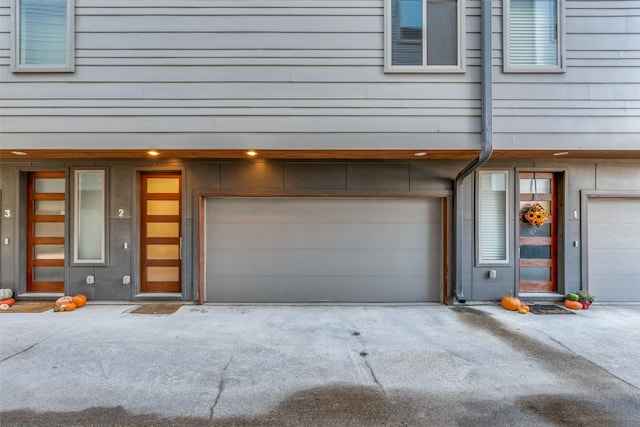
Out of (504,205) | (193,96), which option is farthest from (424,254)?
(193,96)

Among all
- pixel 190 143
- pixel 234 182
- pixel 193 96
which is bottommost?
pixel 234 182

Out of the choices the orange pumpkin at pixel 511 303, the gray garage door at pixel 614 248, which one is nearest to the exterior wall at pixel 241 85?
the orange pumpkin at pixel 511 303

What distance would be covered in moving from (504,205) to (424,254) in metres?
1.51

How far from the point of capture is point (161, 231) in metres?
4.84

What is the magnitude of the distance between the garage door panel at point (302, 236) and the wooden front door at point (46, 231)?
97.3 inches

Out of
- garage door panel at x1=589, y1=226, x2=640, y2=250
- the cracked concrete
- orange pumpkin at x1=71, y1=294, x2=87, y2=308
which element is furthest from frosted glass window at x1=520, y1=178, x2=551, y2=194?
orange pumpkin at x1=71, y1=294, x2=87, y2=308

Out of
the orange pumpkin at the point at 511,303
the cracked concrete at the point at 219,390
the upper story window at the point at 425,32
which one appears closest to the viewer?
the cracked concrete at the point at 219,390

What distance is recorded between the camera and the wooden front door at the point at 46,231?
479 cm

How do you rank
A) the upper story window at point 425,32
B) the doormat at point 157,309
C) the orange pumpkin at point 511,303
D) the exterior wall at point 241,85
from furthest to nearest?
1. the orange pumpkin at point 511,303
2. the doormat at point 157,309
3. the upper story window at point 425,32
4. the exterior wall at point 241,85

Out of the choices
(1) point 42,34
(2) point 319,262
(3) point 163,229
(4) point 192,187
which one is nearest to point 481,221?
(2) point 319,262

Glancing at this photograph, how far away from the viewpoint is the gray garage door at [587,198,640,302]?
15.6 ft

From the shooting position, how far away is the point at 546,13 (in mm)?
3957

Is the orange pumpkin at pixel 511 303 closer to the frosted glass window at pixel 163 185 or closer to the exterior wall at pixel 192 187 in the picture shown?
the exterior wall at pixel 192 187

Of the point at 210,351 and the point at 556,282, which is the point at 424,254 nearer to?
the point at 556,282
